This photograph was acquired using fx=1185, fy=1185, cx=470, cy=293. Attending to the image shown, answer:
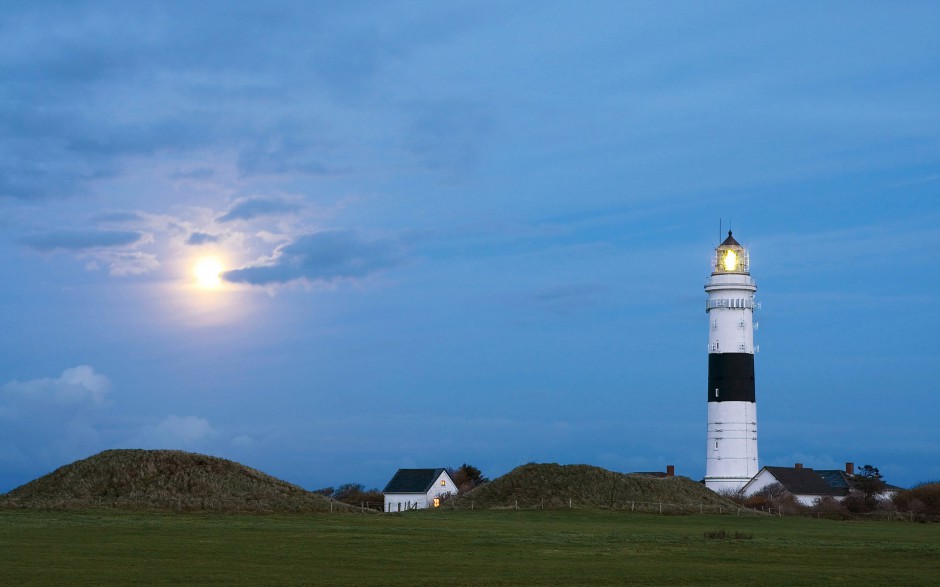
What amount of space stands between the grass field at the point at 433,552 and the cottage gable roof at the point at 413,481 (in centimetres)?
3612

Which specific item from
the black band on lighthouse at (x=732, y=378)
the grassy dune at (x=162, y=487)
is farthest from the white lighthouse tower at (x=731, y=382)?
the grassy dune at (x=162, y=487)

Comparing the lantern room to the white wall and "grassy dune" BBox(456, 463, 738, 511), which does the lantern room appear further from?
the white wall

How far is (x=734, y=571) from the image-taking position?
32656 mm

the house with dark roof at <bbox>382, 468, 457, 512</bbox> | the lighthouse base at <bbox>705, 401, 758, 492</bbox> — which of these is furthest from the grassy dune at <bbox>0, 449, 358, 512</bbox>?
the lighthouse base at <bbox>705, 401, 758, 492</bbox>

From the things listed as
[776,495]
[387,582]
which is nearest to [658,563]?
[387,582]

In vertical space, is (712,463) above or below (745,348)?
below

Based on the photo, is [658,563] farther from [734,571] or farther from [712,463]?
[712,463]

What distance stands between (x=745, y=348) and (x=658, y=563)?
1929 inches

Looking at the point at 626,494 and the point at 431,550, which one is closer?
the point at 431,550

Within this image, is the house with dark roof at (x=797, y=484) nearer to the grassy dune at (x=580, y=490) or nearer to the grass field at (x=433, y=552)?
the grassy dune at (x=580, y=490)

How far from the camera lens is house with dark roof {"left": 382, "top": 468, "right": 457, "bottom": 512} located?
94.8 m

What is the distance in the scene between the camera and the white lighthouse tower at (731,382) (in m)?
81.4

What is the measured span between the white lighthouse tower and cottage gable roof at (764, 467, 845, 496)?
6.88 m

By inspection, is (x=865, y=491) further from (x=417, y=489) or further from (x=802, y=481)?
(x=417, y=489)
